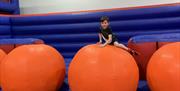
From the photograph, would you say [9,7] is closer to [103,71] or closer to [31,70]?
[31,70]

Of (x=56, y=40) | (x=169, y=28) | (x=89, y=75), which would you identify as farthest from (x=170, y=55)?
(x=56, y=40)

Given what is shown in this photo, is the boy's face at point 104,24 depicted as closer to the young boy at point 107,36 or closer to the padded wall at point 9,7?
the young boy at point 107,36

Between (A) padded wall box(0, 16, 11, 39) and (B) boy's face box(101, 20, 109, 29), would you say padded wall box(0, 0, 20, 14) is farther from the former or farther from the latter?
(B) boy's face box(101, 20, 109, 29)

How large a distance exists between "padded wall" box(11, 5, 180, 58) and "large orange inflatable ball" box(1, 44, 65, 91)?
101 centimetres

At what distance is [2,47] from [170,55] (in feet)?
5.32

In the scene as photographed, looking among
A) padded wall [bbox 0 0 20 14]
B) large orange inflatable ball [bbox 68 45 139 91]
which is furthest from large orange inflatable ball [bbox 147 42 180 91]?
padded wall [bbox 0 0 20 14]

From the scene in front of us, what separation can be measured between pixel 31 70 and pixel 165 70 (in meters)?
0.89

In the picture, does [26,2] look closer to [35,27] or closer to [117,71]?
[35,27]

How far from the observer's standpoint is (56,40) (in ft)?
9.48

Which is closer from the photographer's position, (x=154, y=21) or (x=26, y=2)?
(x=154, y=21)

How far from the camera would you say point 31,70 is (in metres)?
1.64

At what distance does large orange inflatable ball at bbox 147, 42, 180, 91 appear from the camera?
54.4 inches

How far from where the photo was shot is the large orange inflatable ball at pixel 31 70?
164 cm

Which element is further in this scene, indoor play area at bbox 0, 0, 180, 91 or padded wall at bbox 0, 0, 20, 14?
padded wall at bbox 0, 0, 20, 14
